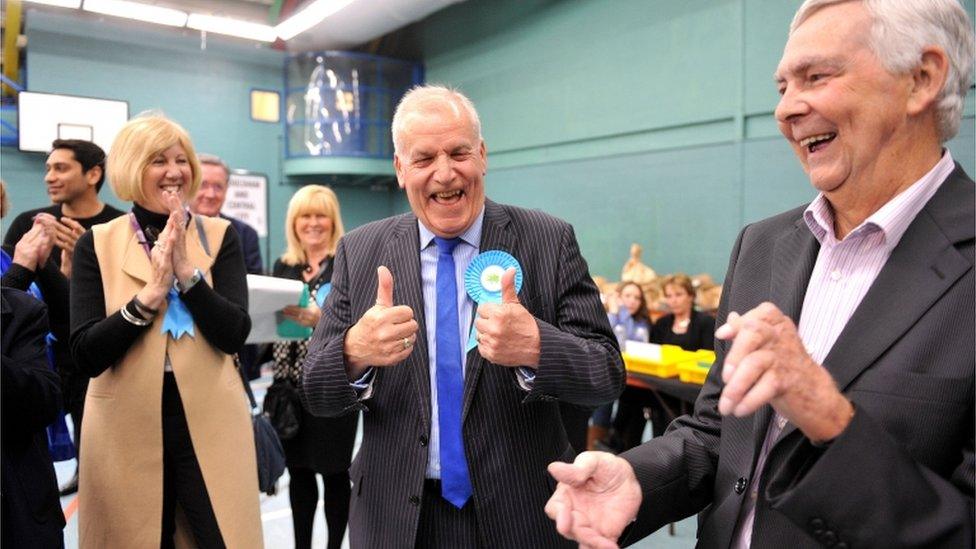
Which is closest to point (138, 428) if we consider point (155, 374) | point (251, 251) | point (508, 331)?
point (155, 374)

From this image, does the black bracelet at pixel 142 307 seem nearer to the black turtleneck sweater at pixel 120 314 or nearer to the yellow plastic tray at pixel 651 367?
the black turtleneck sweater at pixel 120 314

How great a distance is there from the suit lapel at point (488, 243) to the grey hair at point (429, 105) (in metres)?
0.22

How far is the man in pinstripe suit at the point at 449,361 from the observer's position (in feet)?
5.69

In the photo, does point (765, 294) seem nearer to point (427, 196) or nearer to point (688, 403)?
point (427, 196)

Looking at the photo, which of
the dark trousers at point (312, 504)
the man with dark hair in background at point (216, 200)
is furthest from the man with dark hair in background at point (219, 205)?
the dark trousers at point (312, 504)

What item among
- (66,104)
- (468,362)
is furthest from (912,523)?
(66,104)

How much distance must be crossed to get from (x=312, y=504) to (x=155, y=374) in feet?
4.62

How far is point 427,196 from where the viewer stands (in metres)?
1.89

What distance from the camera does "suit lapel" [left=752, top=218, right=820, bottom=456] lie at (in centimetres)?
129

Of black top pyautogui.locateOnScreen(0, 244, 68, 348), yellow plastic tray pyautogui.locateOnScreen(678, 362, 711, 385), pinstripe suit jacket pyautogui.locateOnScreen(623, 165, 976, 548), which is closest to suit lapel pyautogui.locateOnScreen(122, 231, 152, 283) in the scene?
black top pyautogui.locateOnScreen(0, 244, 68, 348)

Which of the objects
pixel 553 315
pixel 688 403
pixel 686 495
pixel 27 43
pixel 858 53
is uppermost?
pixel 27 43

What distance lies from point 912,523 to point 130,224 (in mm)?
2428

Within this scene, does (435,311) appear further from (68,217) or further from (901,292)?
(68,217)

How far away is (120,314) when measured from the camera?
227cm
